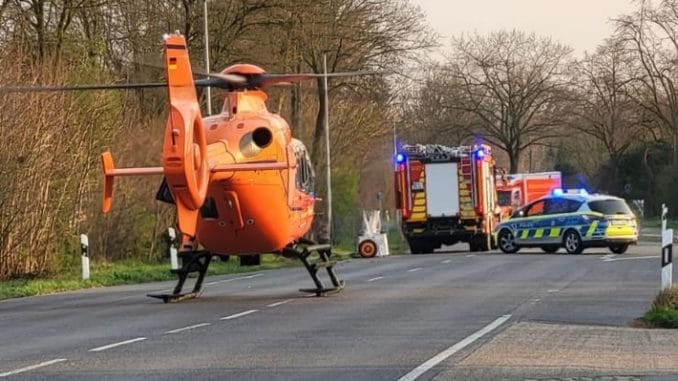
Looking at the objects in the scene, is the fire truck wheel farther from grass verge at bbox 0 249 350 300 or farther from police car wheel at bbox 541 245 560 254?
police car wheel at bbox 541 245 560 254

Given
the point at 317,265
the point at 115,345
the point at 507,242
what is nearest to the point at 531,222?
the point at 507,242

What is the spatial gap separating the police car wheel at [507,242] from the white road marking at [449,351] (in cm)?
1980

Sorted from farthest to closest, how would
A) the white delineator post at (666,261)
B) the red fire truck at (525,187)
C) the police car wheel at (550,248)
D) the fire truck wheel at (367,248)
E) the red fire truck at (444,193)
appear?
the red fire truck at (525,187) → the fire truck wheel at (367,248) → the red fire truck at (444,193) → the police car wheel at (550,248) → the white delineator post at (666,261)

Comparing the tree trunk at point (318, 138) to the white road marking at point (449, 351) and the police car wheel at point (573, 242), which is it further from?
the white road marking at point (449, 351)

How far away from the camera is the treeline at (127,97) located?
27.0 m

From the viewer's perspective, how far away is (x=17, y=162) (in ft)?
86.4

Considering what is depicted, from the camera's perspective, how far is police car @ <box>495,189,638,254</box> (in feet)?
105

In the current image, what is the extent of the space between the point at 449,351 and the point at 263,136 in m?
7.45

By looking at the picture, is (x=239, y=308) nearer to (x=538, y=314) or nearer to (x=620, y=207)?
(x=538, y=314)

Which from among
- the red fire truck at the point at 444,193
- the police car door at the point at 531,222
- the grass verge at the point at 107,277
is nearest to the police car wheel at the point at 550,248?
the police car door at the point at 531,222

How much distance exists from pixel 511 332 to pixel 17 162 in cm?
1588

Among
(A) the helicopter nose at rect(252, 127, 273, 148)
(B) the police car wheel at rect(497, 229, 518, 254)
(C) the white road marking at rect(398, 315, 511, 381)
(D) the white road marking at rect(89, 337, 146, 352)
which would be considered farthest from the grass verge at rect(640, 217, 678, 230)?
(D) the white road marking at rect(89, 337, 146, 352)

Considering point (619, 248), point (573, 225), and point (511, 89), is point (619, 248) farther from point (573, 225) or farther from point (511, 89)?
point (511, 89)

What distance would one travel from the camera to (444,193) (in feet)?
119
